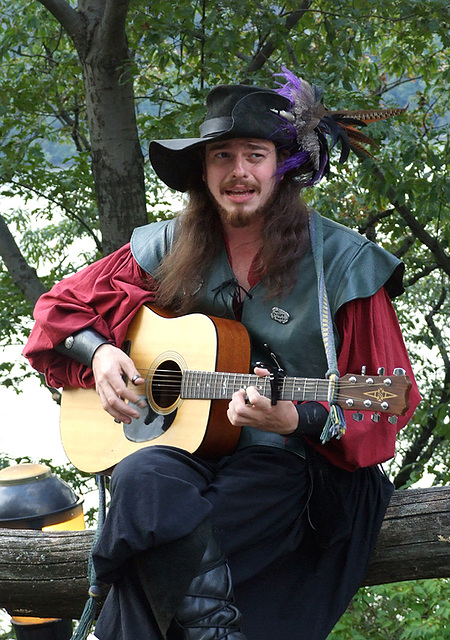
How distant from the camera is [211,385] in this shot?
2.89 meters

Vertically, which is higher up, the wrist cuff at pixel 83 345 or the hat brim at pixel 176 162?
the hat brim at pixel 176 162

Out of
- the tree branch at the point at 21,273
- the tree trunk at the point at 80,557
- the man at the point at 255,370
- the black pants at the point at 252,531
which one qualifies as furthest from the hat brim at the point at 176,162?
the tree branch at the point at 21,273

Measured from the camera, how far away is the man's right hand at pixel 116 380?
302cm

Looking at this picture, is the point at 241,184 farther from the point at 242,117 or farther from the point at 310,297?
the point at 310,297

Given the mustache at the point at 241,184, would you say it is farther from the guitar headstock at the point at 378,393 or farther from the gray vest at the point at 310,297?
the guitar headstock at the point at 378,393

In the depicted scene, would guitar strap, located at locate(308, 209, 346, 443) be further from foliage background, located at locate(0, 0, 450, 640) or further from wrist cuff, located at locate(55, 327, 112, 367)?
foliage background, located at locate(0, 0, 450, 640)

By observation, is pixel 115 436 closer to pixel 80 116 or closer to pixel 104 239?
pixel 104 239

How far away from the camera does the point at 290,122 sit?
307 cm

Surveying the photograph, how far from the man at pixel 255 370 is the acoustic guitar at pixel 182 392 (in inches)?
2.4

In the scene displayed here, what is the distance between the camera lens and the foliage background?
4.65 m

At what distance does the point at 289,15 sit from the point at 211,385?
10.2 ft

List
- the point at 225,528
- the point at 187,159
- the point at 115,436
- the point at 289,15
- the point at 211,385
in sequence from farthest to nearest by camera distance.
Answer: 1. the point at 289,15
2. the point at 187,159
3. the point at 115,436
4. the point at 211,385
5. the point at 225,528

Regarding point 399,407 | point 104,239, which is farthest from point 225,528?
point 104,239

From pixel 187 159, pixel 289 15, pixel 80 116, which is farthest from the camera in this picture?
pixel 80 116
